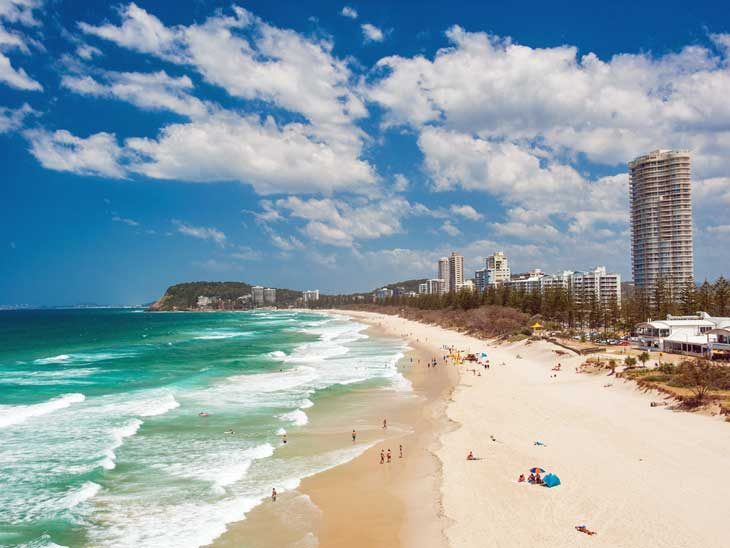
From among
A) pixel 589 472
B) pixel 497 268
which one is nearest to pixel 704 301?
pixel 589 472

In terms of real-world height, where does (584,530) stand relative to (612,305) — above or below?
below

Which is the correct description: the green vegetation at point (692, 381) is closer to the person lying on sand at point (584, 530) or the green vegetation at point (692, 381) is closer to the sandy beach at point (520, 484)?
the sandy beach at point (520, 484)

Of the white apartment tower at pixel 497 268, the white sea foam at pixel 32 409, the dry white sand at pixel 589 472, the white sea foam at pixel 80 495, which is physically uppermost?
the white apartment tower at pixel 497 268

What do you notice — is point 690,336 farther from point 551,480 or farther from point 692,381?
point 551,480

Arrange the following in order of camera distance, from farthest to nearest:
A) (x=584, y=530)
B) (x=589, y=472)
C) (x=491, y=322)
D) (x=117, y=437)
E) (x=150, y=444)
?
(x=491, y=322)
(x=117, y=437)
(x=150, y=444)
(x=589, y=472)
(x=584, y=530)

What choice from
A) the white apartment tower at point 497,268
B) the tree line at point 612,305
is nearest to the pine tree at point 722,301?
the tree line at point 612,305

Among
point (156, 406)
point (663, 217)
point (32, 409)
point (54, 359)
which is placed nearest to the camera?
point (32, 409)

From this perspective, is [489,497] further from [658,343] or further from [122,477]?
[658,343]
